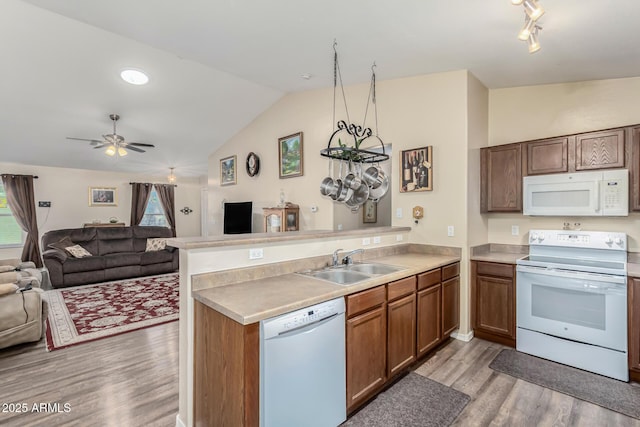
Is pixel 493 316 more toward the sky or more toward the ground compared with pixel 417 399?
more toward the sky

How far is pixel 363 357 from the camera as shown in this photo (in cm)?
207

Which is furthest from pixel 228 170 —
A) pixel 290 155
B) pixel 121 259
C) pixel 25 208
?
pixel 25 208

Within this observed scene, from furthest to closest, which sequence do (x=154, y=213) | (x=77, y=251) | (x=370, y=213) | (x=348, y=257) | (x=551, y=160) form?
(x=154, y=213) → (x=77, y=251) → (x=370, y=213) → (x=551, y=160) → (x=348, y=257)

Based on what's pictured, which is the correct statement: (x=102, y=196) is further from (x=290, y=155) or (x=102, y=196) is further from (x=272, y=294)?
(x=272, y=294)

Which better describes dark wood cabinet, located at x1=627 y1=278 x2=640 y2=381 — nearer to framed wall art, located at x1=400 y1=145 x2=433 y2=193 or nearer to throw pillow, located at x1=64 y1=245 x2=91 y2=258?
framed wall art, located at x1=400 y1=145 x2=433 y2=193

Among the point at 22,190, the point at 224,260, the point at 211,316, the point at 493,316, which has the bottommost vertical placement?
the point at 493,316

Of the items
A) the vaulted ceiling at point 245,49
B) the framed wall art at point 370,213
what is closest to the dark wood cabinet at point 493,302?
the vaulted ceiling at point 245,49

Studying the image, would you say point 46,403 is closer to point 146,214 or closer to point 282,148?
point 282,148

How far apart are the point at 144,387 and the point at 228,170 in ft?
17.0

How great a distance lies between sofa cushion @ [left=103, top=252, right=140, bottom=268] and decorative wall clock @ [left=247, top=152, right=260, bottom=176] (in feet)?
9.55

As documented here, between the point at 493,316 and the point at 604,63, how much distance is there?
8.20ft

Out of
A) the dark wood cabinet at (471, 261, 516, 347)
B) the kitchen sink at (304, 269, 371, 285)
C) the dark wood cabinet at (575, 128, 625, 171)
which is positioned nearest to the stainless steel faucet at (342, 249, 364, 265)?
the kitchen sink at (304, 269, 371, 285)

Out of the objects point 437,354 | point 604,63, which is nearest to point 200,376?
point 437,354

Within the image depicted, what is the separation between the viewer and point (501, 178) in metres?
3.36
